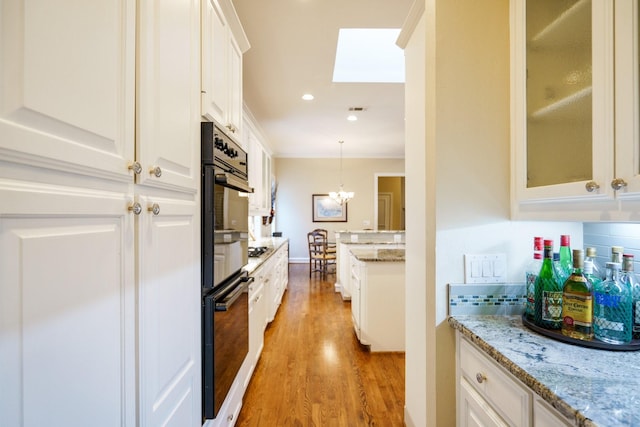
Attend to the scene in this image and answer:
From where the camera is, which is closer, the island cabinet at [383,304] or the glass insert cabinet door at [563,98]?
the glass insert cabinet door at [563,98]

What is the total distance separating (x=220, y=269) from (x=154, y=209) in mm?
609

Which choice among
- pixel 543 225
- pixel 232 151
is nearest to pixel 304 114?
pixel 232 151

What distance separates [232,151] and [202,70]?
0.43 meters

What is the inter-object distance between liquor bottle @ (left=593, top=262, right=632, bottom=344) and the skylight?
9.55 feet

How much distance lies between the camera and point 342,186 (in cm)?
769

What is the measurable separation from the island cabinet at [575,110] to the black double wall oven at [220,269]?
1.26 m

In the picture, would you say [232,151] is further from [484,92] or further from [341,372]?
[341,372]

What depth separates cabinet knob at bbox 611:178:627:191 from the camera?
0.76 meters

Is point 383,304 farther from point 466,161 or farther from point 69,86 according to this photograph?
point 69,86

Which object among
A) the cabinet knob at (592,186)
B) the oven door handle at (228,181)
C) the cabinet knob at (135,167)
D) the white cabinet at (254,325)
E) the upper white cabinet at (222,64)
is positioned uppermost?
the upper white cabinet at (222,64)

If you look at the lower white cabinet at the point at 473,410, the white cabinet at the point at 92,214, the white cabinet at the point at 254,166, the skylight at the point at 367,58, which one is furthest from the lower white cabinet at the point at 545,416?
the white cabinet at the point at 254,166

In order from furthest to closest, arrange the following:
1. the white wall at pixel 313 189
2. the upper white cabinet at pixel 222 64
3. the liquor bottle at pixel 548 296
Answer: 1. the white wall at pixel 313 189
2. the upper white cabinet at pixel 222 64
3. the liquor bottle at pixel 548 296

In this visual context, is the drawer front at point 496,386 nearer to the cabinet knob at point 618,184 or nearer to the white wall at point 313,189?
the cabinet knob at point 618,184

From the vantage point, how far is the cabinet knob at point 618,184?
2.48 ft
